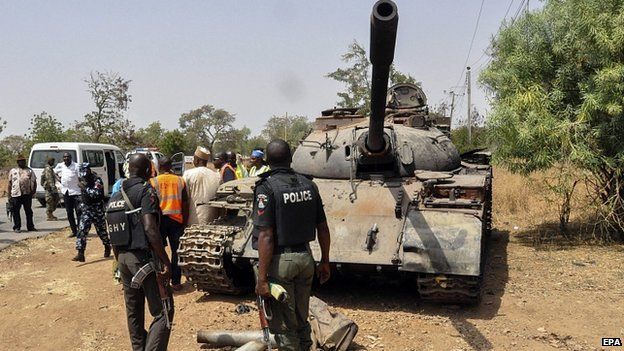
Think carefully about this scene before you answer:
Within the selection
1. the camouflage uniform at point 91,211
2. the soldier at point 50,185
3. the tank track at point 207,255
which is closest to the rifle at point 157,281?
the tank track at point 207,255

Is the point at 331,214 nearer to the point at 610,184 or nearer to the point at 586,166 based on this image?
the point at 586,166

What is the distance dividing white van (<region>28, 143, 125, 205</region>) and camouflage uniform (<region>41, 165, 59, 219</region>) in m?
2.55

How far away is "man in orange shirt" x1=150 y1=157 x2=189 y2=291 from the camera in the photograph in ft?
22.3

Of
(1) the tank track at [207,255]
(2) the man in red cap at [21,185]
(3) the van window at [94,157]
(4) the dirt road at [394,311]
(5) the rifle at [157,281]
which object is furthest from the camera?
(3) the van window at [94,157]

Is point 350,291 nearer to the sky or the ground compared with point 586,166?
nearer to the ground

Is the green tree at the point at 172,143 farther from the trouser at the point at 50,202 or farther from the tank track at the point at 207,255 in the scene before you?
the tank track at the point at 207,255

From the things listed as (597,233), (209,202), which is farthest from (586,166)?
(209,202)

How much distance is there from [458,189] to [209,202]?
3003mm

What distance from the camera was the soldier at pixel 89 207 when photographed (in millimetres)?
8578

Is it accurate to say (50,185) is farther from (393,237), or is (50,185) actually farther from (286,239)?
(286,239)

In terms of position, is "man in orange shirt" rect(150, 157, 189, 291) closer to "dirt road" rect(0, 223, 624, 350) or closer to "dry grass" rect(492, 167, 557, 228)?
"dirt road" rect(0, 223, 624, 350)

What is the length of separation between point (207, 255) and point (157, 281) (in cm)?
181

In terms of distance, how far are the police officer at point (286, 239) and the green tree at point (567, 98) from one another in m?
6.10

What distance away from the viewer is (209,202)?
23.3ft
